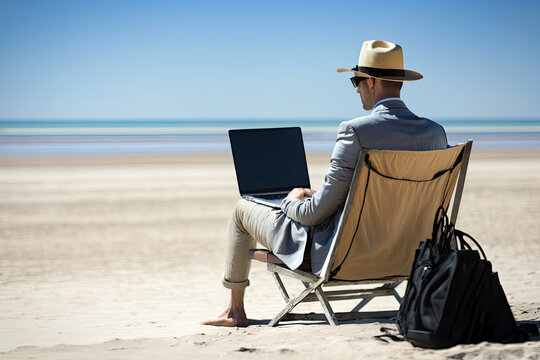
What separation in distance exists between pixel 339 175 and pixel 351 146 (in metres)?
0.15

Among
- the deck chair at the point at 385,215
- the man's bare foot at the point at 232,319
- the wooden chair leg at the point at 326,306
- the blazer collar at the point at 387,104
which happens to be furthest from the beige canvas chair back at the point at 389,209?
the man's bare foot at the point at 232,319

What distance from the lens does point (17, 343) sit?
425cm

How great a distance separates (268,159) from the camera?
456 centimetres

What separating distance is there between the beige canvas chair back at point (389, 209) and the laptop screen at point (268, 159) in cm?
→ 94

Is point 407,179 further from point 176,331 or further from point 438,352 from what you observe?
point 176,331

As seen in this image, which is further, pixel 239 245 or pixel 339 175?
pixel 239 245

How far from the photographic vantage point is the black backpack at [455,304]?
307cm

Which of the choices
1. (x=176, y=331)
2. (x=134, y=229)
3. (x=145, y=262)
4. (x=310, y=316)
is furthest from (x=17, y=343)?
(x=134, y=229)

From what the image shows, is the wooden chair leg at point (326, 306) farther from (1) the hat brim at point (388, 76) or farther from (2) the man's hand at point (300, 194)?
(1) the hat brim at point (388, 76)

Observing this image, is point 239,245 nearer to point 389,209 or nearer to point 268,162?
point 268,162

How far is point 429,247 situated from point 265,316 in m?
1.85

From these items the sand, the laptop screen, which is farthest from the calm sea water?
the laptop screen

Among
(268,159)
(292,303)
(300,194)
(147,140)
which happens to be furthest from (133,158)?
(300,194)

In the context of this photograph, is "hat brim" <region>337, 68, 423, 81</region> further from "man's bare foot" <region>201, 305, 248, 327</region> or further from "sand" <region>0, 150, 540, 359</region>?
"man's bare foot" <region>201, 305, 248, 327</region>
